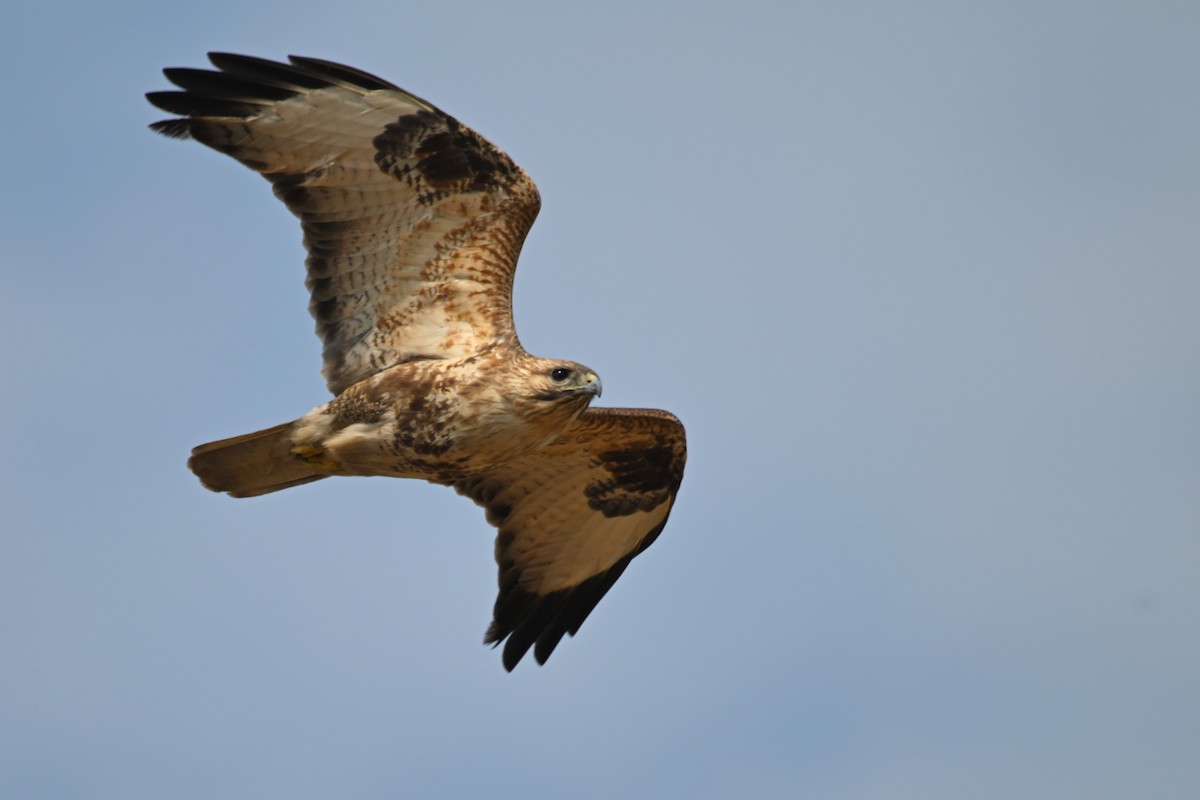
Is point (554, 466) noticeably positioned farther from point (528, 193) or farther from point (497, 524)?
point (528, 193)

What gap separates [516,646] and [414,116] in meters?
4.34

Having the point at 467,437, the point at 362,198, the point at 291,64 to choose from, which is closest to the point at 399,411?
the point at 467,437

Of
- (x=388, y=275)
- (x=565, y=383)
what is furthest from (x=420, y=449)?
(x=388, y=275)

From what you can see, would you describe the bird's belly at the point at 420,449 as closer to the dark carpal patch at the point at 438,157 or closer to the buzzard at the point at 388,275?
the buzzard at the point at 388,275

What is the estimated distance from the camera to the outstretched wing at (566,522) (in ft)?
49.4

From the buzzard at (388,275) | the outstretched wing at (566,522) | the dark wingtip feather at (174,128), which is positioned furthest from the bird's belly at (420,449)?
the dark wingtip feather at (174,128)

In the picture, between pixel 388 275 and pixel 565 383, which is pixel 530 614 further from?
pixel 388 275

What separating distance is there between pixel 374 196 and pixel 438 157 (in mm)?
548

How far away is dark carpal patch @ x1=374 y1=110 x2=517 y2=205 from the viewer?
1342 centimetres

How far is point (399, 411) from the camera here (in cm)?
1324

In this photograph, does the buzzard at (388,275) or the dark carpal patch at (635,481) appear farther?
the dark carpal patch at (635,481)

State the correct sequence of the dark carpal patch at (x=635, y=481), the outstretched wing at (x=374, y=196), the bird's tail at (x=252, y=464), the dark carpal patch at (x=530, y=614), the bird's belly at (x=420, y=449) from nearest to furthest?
the bird's belly at (x=420, y=449)
the outstretched wing at (x=374, y=196)
the bird's tail at (x=252, y=464)
the dark carpal patch at (x=635, y=481)
the dark carpal patch at (x=530, y=614)

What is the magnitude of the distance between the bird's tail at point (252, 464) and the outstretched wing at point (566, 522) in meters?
1.82

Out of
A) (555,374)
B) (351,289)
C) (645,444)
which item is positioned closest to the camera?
(555,374)
